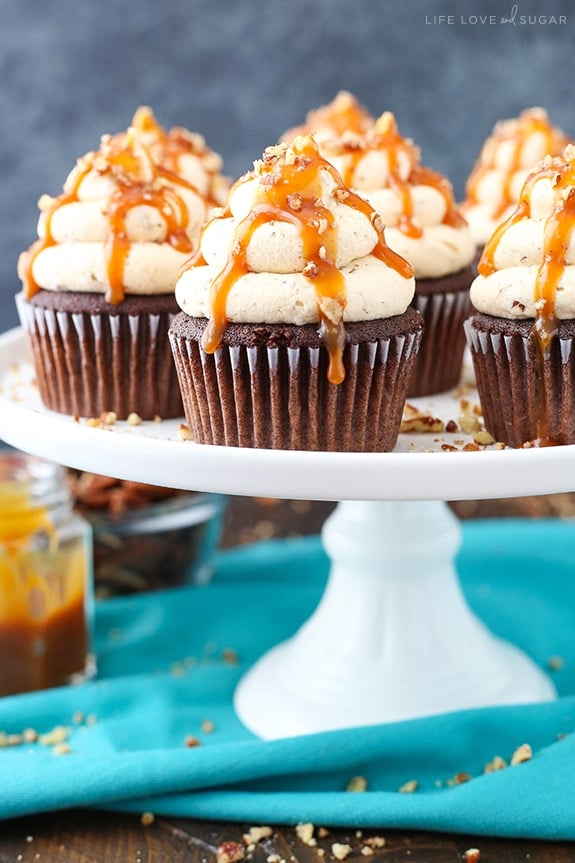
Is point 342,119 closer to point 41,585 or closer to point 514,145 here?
point 514,145

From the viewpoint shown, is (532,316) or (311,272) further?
(532,316)

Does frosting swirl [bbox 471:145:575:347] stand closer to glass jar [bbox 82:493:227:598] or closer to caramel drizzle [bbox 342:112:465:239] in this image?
caramel drizzle [bbox 342:112:465:239]

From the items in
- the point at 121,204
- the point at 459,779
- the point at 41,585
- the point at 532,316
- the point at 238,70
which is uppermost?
the point at 238,70

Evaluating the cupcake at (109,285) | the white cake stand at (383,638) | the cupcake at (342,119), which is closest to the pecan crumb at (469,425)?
the white cake stand at (383,638)

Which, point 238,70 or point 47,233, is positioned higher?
point 238,70

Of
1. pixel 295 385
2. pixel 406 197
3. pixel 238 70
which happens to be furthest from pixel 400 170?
pixel 238 70

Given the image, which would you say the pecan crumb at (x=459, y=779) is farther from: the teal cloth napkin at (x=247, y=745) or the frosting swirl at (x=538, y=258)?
the frosting swirl at (x=538, y=258)

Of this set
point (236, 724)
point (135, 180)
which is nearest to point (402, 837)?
point (236, 724)

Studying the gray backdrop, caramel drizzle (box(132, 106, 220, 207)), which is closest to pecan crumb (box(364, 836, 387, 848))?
caramel drizzle (box(132, 106, 220, 207))
